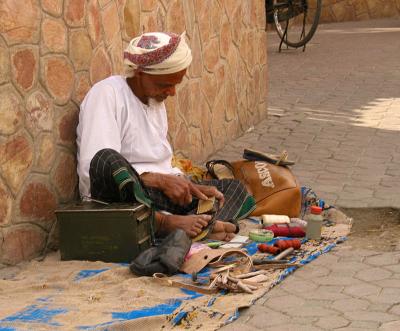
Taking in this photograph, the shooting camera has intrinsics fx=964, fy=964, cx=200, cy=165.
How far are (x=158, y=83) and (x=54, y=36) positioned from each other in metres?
0.59

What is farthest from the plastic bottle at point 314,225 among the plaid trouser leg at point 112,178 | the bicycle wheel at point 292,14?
the bicycle wheel at point 292,14

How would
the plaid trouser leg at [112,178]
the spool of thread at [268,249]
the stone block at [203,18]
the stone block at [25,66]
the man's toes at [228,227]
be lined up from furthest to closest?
the stone block at [203,18]
the man's toes at [228,227]
the spool of thread at [268,249]
the plaid trouser leg at [112,178]
the stone block at [25,66]

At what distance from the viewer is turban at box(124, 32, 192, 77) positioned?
16.3 feet

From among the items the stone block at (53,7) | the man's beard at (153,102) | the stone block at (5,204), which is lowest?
the stone block at (5,204)

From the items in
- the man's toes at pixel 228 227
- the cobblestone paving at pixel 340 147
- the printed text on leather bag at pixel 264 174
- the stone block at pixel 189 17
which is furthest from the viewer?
the stone block at pixel 189 17

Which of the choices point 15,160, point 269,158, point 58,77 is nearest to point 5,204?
point 15,160

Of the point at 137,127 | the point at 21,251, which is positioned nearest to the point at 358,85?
the point at 137,127

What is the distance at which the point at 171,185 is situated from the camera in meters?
5.02

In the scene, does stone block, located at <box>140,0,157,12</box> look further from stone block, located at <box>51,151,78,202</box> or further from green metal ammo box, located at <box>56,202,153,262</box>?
green metal ammo box, located at <box>56,202,153,262</box>

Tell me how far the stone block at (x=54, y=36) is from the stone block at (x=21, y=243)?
90 centimetres

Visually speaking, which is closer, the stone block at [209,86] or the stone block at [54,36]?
the stone block at [54,36]

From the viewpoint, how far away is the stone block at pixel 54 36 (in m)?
4.86

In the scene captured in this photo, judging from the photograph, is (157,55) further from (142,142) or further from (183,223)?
(183,223)

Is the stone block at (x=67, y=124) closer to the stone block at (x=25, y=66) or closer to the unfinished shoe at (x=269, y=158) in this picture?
the stone block at (x=25, y=66)
